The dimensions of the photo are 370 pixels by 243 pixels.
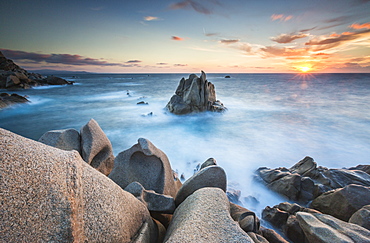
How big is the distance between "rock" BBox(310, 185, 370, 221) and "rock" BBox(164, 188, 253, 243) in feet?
12.3

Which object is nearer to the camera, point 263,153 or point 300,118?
point 263,153

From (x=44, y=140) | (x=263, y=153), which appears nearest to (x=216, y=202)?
(x=44, y=140)

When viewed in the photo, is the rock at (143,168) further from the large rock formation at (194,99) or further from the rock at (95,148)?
the large rock formation at (194,99)

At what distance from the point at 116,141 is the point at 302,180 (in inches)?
424

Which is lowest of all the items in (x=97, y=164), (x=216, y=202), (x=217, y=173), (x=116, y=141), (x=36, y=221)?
(x=116, y=141)

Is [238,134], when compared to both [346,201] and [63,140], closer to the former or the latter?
[346,201]

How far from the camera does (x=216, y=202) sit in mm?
2350

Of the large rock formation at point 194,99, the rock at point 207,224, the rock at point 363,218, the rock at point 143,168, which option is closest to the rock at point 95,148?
the rock at point 143,168

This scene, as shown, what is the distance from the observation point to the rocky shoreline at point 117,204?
1.38m

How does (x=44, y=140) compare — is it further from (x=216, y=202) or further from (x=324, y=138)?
(x=324, y=138)

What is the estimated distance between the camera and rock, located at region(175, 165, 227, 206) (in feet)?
11.1

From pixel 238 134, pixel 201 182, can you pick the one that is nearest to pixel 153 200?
pixel 201 182

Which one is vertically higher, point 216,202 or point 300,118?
point 216,202

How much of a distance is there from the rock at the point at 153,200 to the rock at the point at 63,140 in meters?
2.08
